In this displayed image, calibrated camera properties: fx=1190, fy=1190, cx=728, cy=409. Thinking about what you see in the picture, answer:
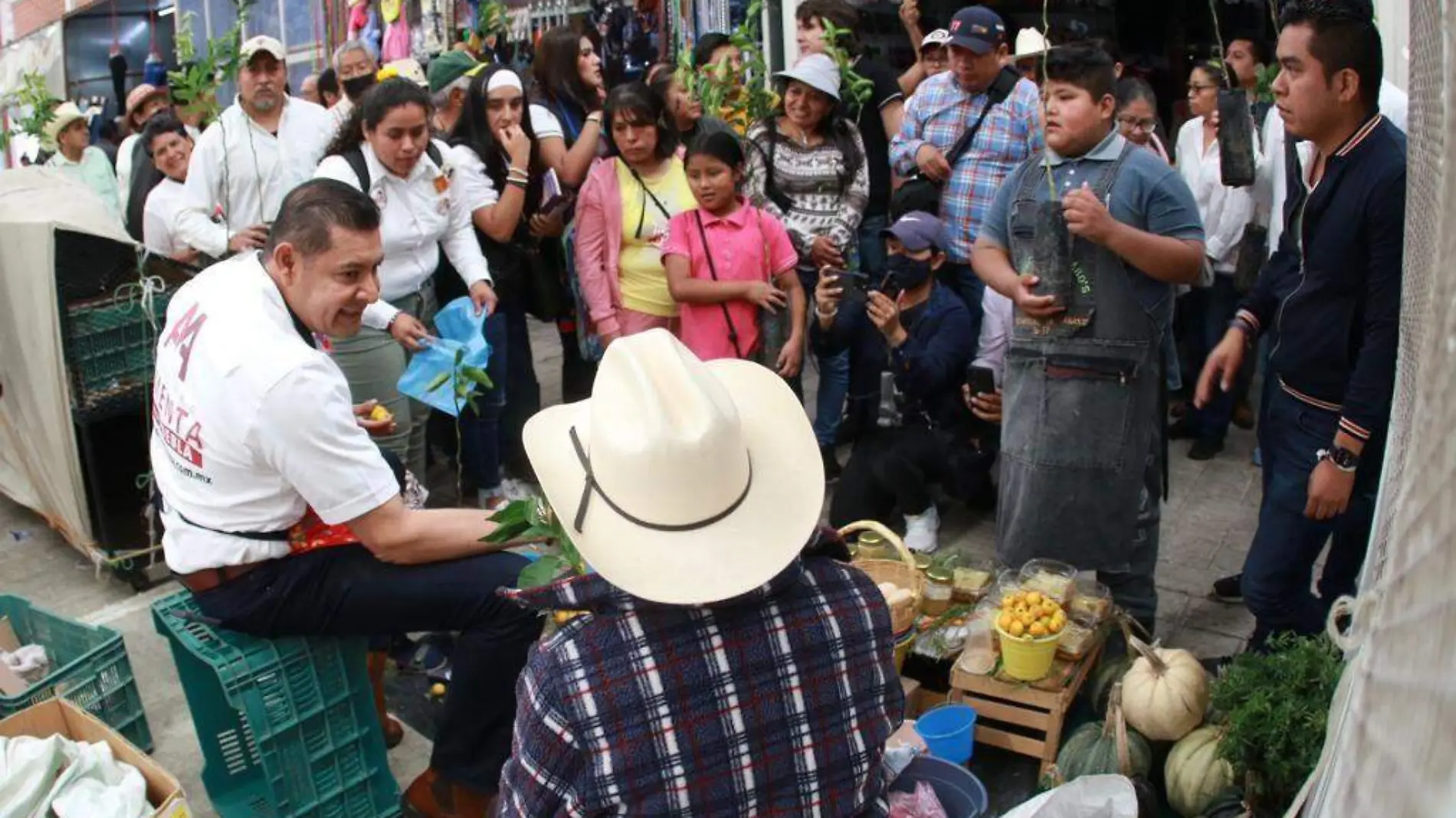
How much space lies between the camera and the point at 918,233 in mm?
4887

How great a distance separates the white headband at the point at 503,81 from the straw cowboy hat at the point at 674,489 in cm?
379

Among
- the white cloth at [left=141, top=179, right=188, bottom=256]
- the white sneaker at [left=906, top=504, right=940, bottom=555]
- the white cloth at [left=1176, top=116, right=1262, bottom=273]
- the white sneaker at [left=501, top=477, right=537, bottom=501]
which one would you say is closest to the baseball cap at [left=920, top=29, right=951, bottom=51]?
the white cloth at [left=1176, top=116, right=1262, bottom=273]

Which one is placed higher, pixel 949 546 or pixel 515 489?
pixel 515 489

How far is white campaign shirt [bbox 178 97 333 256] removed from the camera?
5.11m

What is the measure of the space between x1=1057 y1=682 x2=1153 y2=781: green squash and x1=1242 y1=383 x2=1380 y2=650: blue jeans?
54 cm

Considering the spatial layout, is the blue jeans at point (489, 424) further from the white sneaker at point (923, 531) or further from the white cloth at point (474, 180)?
the white sneaker at point (923, 531)

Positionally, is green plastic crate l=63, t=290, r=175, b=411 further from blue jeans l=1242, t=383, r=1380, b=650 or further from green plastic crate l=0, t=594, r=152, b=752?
blue jeans l=1242, t=383, r=1380, b=650

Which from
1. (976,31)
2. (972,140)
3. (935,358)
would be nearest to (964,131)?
(972,140)

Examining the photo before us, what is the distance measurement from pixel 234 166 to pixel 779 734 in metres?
4.20

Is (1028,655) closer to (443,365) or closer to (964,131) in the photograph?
(443,365)

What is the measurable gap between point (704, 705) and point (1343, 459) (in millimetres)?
1986

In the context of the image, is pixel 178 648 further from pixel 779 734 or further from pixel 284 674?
pixel 779 734

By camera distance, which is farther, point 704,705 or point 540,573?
point 540,573

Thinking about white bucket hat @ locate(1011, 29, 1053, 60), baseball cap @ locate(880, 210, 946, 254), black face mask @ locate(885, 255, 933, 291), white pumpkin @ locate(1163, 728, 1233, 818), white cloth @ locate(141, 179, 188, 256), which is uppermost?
white bucket hat @ locate(1011, 29, 1053, 60)
